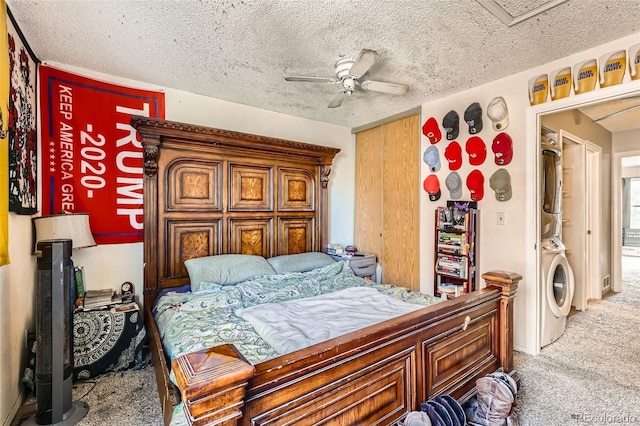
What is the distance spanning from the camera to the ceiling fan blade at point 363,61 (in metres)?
1.99

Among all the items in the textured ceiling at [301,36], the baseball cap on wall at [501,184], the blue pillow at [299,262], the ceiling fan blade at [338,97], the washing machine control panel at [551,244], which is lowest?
the blue pillow at [299,262]

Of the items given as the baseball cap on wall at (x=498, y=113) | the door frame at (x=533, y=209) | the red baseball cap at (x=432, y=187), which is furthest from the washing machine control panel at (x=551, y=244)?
the baseball cap on wall at (x=498, y=113)

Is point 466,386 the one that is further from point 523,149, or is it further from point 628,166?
point 628,166

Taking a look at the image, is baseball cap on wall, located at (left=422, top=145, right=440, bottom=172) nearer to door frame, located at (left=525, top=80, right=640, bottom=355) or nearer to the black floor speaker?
door frame, located at (left=525, top=80, right=640, bottom=355)

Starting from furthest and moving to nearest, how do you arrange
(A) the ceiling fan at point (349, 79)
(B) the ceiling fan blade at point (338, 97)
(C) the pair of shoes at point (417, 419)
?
(B) the ceiling fan blade at point (338, 97) → (A) the ceiling fan at point (349, 79) → (C) the pair of shoes at point (417, 419)

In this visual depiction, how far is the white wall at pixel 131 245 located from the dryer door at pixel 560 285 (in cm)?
240

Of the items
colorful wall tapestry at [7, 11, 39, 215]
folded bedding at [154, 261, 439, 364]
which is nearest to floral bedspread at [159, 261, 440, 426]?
folded bedding at [154, 261, 439, 364]

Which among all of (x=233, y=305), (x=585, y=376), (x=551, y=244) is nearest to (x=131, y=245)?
(x=233, y=305)

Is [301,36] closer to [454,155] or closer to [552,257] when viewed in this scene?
[454,155]

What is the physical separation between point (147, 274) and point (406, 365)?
241 centimetres

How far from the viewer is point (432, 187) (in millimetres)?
3439

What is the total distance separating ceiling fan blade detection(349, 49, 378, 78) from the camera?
1987 mm

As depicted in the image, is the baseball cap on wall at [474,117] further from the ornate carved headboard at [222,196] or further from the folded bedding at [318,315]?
the folded bedding at [318,315]

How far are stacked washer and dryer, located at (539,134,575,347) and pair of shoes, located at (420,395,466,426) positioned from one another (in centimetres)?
186
